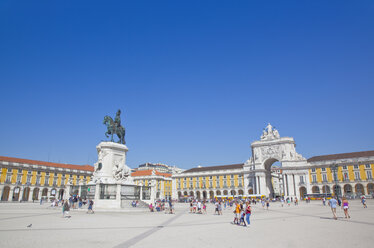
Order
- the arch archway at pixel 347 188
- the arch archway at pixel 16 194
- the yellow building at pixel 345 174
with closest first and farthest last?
the arch archway at pixel 16 194, the yellow building at pixel 345 174, the arch archway at pixel 347 188

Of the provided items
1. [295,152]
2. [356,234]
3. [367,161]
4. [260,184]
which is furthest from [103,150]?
[367,161]

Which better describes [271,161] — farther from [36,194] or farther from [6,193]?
[6,193]

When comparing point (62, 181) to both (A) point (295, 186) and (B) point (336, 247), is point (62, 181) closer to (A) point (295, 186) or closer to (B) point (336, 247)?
(A) point (295, 186)

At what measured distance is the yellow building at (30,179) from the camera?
55.6m

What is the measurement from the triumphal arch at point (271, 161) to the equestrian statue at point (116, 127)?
49.7 metres

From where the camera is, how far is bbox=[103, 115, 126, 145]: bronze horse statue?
27406 millimetres

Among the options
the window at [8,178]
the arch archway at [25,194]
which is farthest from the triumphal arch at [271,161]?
the window at [8,178]

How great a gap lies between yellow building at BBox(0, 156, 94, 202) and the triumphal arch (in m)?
43.4

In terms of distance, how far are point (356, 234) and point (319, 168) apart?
66.3m

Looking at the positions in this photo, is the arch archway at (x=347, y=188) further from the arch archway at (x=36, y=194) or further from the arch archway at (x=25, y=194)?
the arch archway at (x=25, y=194)

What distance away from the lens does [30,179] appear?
196 feet

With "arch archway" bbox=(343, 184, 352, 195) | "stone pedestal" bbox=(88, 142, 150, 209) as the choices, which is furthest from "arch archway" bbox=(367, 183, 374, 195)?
"stone pedestal" bbox=(88, 142, 150, 209)

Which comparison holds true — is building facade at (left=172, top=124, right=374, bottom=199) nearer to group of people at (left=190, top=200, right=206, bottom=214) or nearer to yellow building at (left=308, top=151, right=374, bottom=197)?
yellow building at (left=308, top=151, right=374, bottom=197)

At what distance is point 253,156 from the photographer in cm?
7438
